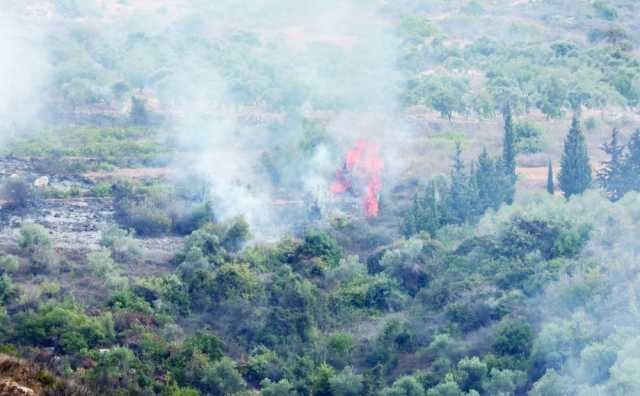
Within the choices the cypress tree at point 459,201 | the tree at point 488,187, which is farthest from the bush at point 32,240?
the tree at point 488,187

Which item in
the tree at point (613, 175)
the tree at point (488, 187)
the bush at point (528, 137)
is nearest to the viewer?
the tree at point (488, 187)

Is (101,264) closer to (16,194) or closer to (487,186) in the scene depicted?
(16,194)

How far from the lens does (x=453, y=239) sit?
2660 inches

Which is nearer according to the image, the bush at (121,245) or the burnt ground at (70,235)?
the burnt ground at (70,235)

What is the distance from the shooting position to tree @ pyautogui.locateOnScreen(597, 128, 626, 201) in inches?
2810

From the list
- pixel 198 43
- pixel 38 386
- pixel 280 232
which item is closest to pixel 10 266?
pixel 280 232

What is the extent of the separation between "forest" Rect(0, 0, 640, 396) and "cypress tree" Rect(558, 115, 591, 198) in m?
0.10

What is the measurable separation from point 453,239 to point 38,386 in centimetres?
3129

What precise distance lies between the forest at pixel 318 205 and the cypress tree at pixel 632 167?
0.14 meters

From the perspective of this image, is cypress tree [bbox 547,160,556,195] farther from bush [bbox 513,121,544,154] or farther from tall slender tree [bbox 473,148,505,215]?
bush [bbox 513,121,544,154]

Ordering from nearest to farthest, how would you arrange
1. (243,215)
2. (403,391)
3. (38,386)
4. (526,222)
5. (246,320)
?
(38,386) → (403,391) → (246,320) → (526,222) → (243,215)

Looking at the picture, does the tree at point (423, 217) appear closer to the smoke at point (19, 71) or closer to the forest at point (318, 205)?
the forest at point (318, 205)

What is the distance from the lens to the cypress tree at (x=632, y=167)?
71438mm

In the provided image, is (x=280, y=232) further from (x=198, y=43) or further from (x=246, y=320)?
(x=198, y=43)
